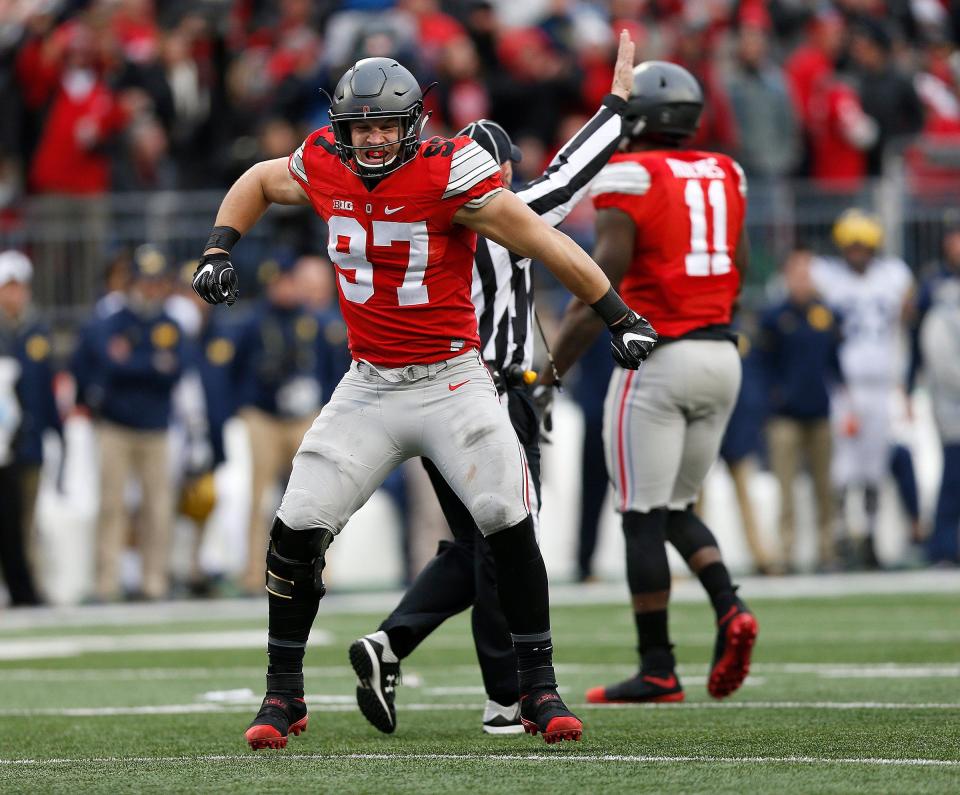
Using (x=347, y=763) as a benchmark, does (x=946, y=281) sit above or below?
above

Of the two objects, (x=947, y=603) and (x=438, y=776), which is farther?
(x=947, y=603)

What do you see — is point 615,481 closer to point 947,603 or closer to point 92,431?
point 947,603

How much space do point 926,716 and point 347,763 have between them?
6.34 feet

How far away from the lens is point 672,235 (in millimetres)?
7238

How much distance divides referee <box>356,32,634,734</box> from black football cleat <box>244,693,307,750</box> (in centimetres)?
39

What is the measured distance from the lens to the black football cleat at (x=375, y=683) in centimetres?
632

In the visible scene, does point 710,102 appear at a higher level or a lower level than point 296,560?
higher

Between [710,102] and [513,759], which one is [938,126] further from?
[513,759]

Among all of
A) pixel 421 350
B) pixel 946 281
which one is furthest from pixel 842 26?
pixel 421 350

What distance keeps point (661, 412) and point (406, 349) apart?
161 centimetres

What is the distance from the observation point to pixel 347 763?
218 inches

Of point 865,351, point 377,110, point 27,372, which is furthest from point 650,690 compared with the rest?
point 865,351

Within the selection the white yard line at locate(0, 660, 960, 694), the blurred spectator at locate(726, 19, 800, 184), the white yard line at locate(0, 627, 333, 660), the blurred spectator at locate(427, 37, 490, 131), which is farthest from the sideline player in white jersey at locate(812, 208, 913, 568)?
the white yard line at locate(0, 660, 960, 694)

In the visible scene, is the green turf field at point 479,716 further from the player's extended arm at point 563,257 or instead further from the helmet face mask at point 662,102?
the helmet face mask at point 662,102
